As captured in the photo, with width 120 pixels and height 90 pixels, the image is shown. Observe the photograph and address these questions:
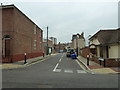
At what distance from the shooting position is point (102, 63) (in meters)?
17.4

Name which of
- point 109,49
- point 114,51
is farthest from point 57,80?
point 109,49

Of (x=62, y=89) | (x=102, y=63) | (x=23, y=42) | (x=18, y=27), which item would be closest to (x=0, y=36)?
(x=18, y=27)

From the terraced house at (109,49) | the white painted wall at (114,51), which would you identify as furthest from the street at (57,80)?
the white painted wall at (114,51)

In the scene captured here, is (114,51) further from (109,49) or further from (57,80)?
(57,80)

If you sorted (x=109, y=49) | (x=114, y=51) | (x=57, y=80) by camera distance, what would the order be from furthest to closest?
(x=109, y=49), (x=114, y=51), (x=57, y=80)

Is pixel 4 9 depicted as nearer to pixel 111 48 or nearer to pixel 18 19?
pixel 18 19

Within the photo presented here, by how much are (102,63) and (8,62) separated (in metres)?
12.0

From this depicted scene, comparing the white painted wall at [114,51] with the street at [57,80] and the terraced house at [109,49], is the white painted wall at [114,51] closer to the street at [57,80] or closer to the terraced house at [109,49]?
the terraced house at [109,49]

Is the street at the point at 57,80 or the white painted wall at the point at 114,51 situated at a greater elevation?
the white painted wall at the point at 114,51

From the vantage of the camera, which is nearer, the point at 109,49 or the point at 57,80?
the point at 57,80

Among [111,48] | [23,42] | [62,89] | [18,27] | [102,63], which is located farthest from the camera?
[23,42]

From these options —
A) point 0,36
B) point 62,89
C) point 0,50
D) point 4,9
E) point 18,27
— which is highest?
point 4,9

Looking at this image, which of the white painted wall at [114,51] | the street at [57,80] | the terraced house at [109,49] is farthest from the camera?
the white painted wall at [114,51]

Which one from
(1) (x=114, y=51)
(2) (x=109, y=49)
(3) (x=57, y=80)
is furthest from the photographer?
(2) (x=109, y=49)
